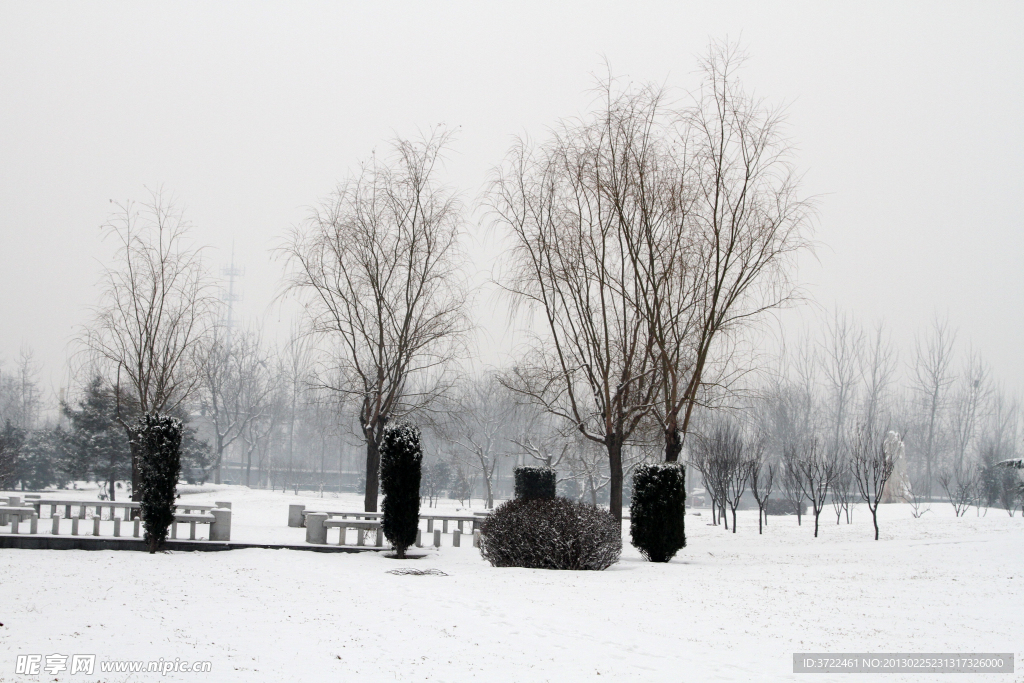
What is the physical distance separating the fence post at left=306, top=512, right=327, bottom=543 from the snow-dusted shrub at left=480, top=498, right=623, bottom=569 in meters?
3.18

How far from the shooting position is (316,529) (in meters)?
13.5

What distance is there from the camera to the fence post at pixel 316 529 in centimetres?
1354

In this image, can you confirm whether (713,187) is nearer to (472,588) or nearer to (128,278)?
(472,588)

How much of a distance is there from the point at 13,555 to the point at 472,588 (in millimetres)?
6742

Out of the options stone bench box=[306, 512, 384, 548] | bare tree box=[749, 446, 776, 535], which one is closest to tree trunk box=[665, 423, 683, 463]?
stone bench box=[306, 512, 384, 548]

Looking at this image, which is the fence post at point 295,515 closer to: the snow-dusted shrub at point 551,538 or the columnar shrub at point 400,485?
the columnar shrub at point 400,485

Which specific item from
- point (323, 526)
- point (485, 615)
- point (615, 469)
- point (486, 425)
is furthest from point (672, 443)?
point (486, 425)

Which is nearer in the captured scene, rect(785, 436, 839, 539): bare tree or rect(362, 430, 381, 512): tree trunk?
rect(362, 430, 381, 512): tree trunk

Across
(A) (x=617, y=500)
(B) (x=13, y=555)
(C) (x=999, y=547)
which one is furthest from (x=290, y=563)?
(C) (x=999, y=547)

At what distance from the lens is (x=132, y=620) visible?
267 inches

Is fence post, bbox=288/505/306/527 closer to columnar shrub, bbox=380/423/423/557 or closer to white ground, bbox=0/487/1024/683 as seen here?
white ground, bbox=0/487/1024/683

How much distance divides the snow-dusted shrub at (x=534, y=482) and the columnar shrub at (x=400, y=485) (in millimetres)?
8475

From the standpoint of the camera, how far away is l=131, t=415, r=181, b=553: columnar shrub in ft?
39.8

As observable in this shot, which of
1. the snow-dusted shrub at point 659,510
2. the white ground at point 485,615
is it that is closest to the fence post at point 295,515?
the white ground at point 485,615
